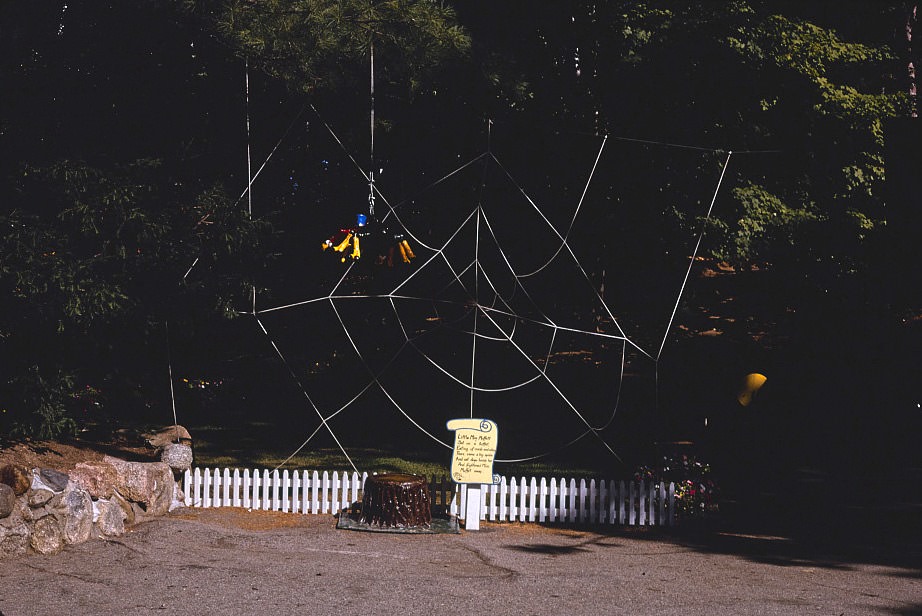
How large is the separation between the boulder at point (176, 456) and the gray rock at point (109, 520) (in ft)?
4.27

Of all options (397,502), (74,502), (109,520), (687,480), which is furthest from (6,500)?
(687,480)

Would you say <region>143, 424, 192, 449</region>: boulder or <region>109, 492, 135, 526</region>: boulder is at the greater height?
<region>143, 424, 192, 449</region>: boulder

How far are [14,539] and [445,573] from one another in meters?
3.37

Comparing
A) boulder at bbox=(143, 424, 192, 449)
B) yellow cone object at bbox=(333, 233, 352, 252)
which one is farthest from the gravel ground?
yellow cone object at bbox=(333, 233, 352, 252)

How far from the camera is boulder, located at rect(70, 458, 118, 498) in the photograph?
920 centimetres

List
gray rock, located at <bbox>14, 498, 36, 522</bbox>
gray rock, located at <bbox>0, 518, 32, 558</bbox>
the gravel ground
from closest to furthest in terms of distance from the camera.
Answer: the gravel ground
gray rock, located at <bbox>0, 518, 32, 558</bbox>
gray rock, located at <bbox>14, 498, 36, 522</bbox>

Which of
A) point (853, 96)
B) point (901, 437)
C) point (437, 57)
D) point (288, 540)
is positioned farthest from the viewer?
point (901, 437)

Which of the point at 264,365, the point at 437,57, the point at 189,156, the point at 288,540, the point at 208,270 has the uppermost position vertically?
the point at 437,57

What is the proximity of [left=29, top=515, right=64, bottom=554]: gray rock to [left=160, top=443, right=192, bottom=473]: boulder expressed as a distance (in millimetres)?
2168

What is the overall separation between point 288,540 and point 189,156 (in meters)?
4.60

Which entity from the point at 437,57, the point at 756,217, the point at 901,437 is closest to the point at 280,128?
the point at 437,57

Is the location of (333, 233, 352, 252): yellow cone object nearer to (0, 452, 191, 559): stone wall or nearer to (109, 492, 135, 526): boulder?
(0, 452, 191, 559): stone wall

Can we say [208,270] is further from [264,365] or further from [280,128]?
[264,365]

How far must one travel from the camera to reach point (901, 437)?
18.0 metres
